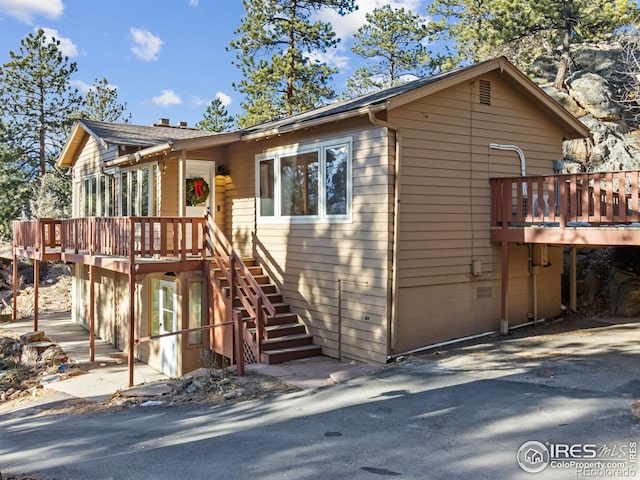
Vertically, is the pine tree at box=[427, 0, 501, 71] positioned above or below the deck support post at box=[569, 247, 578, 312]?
above

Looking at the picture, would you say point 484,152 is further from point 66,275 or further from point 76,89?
point 76,89

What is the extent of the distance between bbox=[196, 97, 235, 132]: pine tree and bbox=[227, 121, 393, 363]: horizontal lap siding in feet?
79.0

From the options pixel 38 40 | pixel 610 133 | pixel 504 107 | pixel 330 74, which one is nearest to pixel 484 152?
pixel 504 107

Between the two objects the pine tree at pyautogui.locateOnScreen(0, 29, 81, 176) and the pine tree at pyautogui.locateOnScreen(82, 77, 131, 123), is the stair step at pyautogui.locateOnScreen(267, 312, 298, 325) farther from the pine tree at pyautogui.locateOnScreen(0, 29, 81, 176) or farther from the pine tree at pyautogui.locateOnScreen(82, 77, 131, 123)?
the pine tree at pyautogui.locateOnScreen(82, 77, 131, 123)

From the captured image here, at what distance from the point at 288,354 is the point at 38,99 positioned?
27518 mm

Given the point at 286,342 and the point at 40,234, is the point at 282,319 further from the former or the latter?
the point at 40,234

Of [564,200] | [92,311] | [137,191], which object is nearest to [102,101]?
[137,191]

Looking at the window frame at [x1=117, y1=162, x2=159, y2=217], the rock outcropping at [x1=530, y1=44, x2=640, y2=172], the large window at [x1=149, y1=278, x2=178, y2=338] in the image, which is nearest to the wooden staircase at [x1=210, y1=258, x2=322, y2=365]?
the large window at [x1=149, y1=278, x2=178, y2=338]

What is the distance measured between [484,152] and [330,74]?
17.2 m

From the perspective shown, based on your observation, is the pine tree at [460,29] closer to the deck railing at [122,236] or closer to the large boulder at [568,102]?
the large boulder at [568,102]

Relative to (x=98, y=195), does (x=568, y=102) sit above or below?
above

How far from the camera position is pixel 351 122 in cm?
920

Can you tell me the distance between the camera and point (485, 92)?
10070mm

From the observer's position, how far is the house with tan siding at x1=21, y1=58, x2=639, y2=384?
28.6 ft
